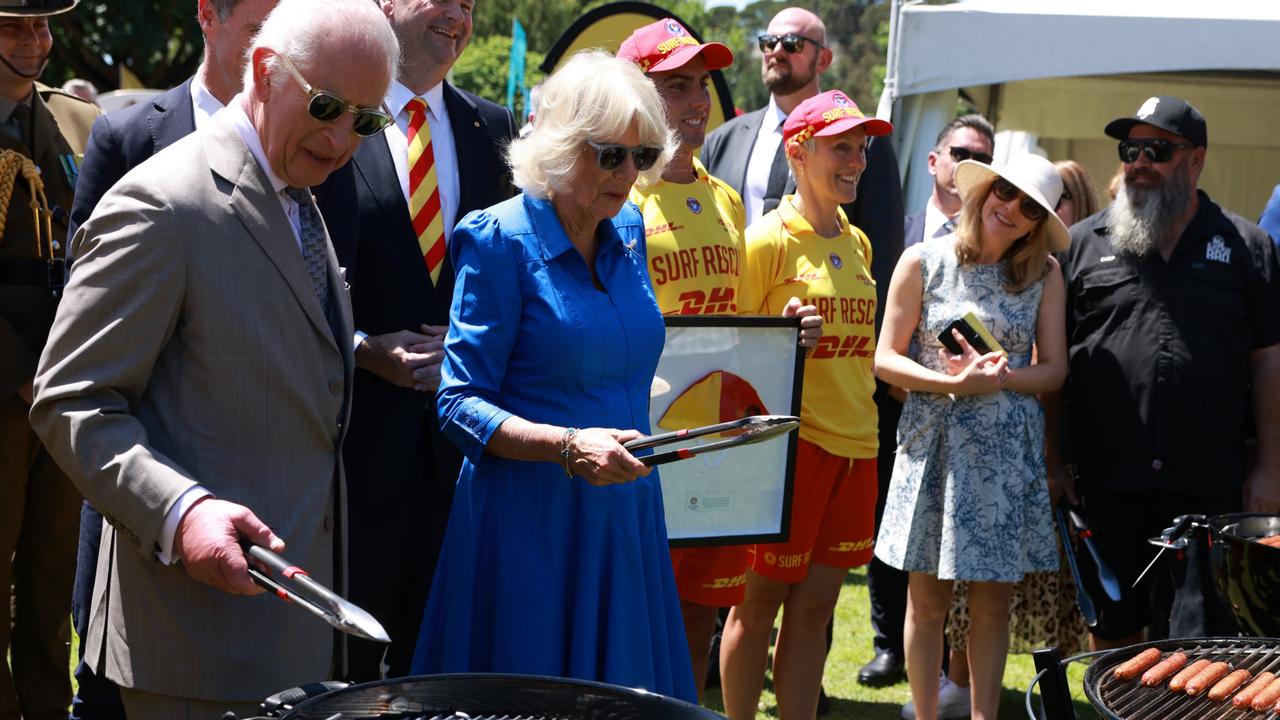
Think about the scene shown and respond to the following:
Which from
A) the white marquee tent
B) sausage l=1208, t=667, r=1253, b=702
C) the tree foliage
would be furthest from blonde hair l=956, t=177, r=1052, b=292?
the tree foliage

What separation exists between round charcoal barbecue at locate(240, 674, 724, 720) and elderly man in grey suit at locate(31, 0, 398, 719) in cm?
33

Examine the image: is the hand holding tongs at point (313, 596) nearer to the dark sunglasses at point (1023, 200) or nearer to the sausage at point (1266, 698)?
the sausage at point (1266, 698)

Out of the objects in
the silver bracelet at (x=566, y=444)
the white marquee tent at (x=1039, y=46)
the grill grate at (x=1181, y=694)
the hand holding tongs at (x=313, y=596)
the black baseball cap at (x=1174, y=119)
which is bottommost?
the grill grate at (x=1181, y=694)

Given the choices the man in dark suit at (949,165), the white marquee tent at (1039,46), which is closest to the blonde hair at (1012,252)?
the man in dark suit at (949,165)

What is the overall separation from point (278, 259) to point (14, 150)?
90.8 inches

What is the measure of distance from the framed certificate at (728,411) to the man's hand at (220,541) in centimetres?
185

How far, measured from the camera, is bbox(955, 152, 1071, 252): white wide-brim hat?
4852 mm

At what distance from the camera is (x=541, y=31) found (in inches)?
1683

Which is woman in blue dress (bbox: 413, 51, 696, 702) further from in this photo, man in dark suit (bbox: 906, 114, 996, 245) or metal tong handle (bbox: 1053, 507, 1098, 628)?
man in dark suit (bbox: 906, 114, 996, 245)

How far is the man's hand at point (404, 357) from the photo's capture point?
3305 millimetres

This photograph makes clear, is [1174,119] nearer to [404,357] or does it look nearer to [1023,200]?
[1023,200]

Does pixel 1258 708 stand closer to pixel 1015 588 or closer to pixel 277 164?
pixel 277 164

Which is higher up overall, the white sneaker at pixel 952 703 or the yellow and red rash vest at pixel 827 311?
the yellow and red rash vest at pixel 827 311

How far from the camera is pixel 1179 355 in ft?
16.4
